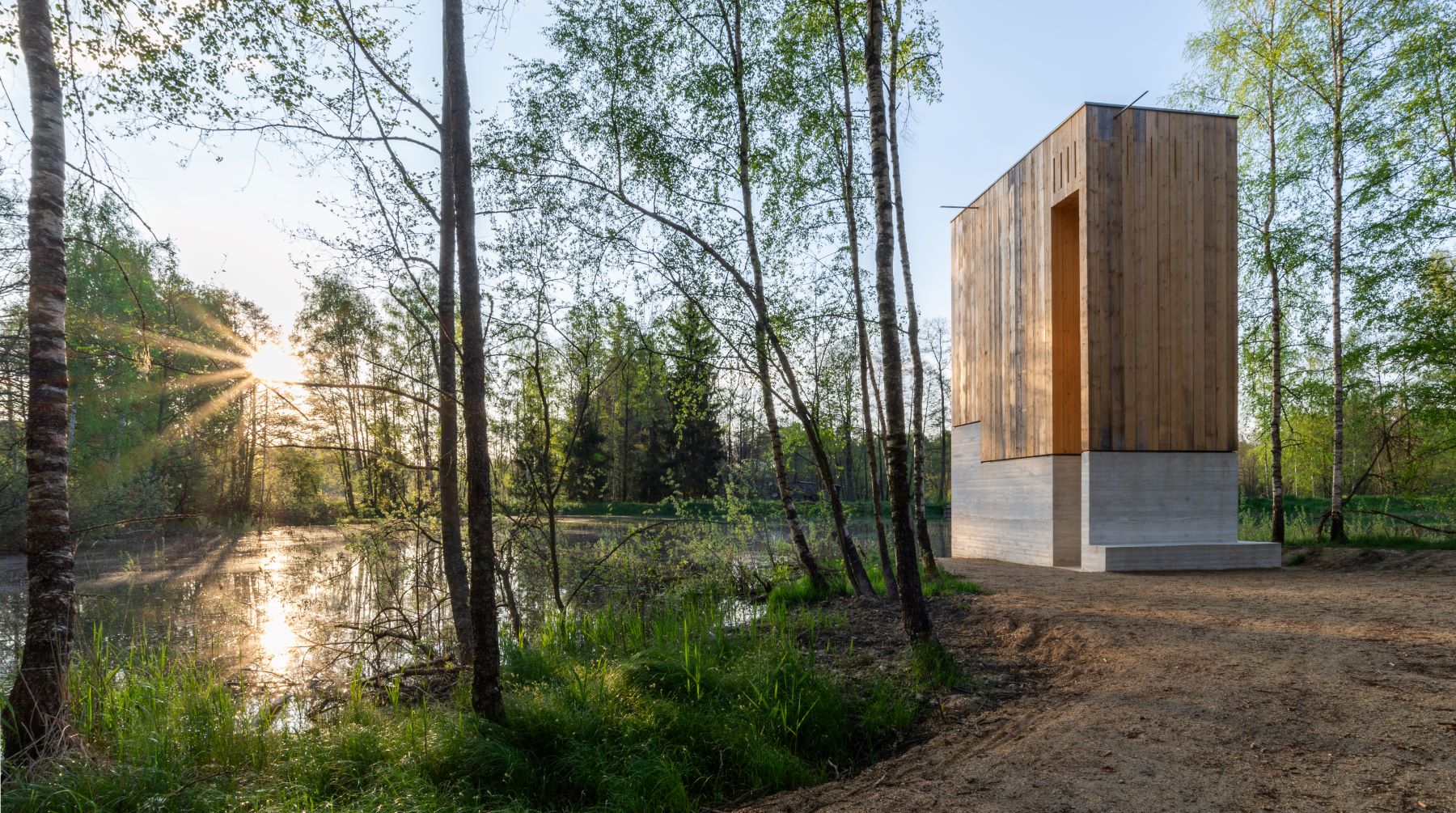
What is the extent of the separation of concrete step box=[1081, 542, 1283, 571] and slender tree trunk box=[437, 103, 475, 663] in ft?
25.1

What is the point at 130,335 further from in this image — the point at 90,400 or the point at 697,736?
the point at 90,400

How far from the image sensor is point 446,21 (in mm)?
4207

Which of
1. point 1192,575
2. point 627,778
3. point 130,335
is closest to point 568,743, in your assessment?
point 627,778

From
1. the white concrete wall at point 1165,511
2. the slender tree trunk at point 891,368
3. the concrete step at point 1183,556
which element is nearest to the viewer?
the slender tree trunk at point 891,368

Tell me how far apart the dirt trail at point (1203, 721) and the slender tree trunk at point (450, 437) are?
372cm

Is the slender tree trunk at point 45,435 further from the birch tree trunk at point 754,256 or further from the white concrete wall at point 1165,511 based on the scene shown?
the white concrete wall at point 1165,511

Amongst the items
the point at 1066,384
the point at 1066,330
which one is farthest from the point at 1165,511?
the point at 1066,330

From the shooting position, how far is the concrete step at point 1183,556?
348 inches

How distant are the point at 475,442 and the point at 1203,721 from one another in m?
3.96

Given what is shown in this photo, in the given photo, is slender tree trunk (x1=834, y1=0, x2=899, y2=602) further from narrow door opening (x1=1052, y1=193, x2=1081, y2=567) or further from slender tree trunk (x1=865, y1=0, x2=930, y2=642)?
narrow door opening (x1=1052, y1=193, x2=1081, y2=567)

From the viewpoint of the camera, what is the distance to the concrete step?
29.0 feet

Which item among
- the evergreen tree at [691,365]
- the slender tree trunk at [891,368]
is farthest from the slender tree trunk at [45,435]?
the evergreen tree at [691,365]

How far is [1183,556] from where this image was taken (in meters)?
8.95

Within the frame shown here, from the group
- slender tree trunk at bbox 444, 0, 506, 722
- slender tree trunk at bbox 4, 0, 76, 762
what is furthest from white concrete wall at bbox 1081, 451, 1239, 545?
slender tree trunk at bbox 4, 0, 76, 762
